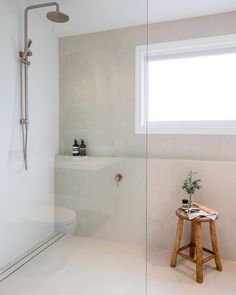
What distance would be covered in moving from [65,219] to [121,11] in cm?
191

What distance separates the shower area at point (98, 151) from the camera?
2156 millimetres

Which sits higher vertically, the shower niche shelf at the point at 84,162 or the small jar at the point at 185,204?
the shower niche shelf at the point at 84,162

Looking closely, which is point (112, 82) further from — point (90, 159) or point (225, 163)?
point (225, 163)

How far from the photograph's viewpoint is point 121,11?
2.26 meters

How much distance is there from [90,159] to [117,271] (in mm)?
969

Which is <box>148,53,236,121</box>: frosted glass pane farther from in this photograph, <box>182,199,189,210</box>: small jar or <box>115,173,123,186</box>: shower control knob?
<box>182,199,189,210</box>: small jar

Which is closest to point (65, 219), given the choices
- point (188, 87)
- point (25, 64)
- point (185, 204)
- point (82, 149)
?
point (82, 149)

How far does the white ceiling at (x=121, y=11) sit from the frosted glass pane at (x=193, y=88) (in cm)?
41

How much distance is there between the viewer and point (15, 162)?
2152 millimetres

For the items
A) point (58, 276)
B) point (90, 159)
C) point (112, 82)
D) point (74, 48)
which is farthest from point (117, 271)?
point (74, 48)

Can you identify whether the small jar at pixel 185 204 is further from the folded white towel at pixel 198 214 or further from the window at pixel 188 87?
the window at pixel 188 87

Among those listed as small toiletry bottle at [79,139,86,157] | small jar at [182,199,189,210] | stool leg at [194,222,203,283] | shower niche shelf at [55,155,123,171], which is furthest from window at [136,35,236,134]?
stool leg at [194,222,203,283]

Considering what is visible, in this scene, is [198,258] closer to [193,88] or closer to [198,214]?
[198,214]

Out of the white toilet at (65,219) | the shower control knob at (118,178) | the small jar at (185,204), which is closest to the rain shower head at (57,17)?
the shower control knob at (118,178)
